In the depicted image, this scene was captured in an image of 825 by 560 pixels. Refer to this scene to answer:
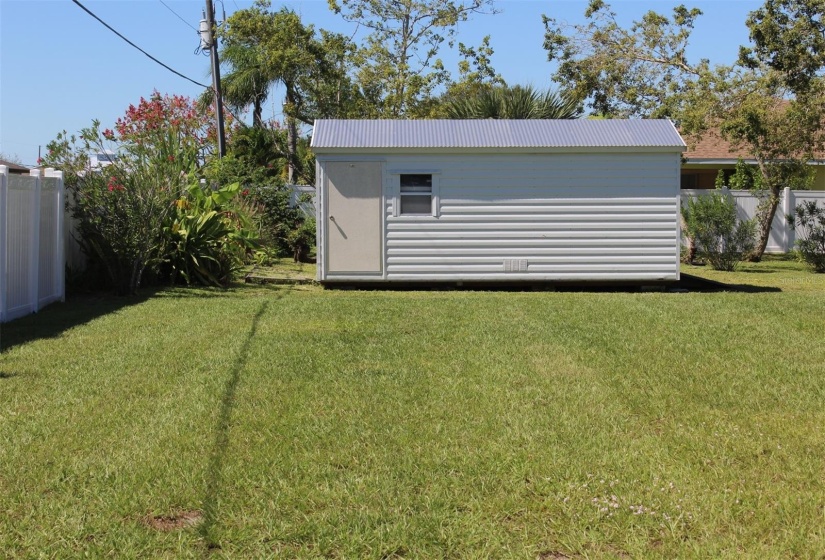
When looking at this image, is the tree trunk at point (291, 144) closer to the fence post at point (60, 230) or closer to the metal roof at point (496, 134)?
the metal roof at point (496, 134)

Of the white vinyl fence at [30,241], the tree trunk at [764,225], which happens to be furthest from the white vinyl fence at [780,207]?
the white vinyl fence at [30,241]

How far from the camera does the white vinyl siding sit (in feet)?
47.5

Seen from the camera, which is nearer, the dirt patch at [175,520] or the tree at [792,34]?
the dirt patch at [175,520]

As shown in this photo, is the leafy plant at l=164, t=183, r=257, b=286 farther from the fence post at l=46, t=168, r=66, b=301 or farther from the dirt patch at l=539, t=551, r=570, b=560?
the dirt patch at l=539, t=551, r=570, b=560

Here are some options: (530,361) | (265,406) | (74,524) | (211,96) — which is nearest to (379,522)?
(74,524)

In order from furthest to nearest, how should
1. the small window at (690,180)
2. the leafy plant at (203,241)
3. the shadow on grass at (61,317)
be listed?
1. the small window at (690,180)
2. the leafy plant at (203,241)
3. the shadow on grass at (61,317)

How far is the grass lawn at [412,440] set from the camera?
13.0 ft

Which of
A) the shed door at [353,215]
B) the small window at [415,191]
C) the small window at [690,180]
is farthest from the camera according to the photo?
the small window at [690,180]

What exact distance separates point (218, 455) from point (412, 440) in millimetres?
1091

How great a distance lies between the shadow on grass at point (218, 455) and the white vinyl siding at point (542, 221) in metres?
6.87

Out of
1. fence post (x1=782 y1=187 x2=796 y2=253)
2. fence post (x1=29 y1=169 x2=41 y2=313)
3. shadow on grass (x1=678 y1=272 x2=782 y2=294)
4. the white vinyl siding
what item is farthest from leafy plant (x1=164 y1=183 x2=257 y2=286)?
fence post (x1=782 y1=187 x2=796 y2=253)

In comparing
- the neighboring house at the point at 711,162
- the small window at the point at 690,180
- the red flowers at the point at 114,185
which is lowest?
the red flowers at the point at 114,185

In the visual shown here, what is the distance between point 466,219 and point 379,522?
35.1 ft

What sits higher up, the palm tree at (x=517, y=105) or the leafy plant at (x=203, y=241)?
the palm tree at (x=517, y=105)
